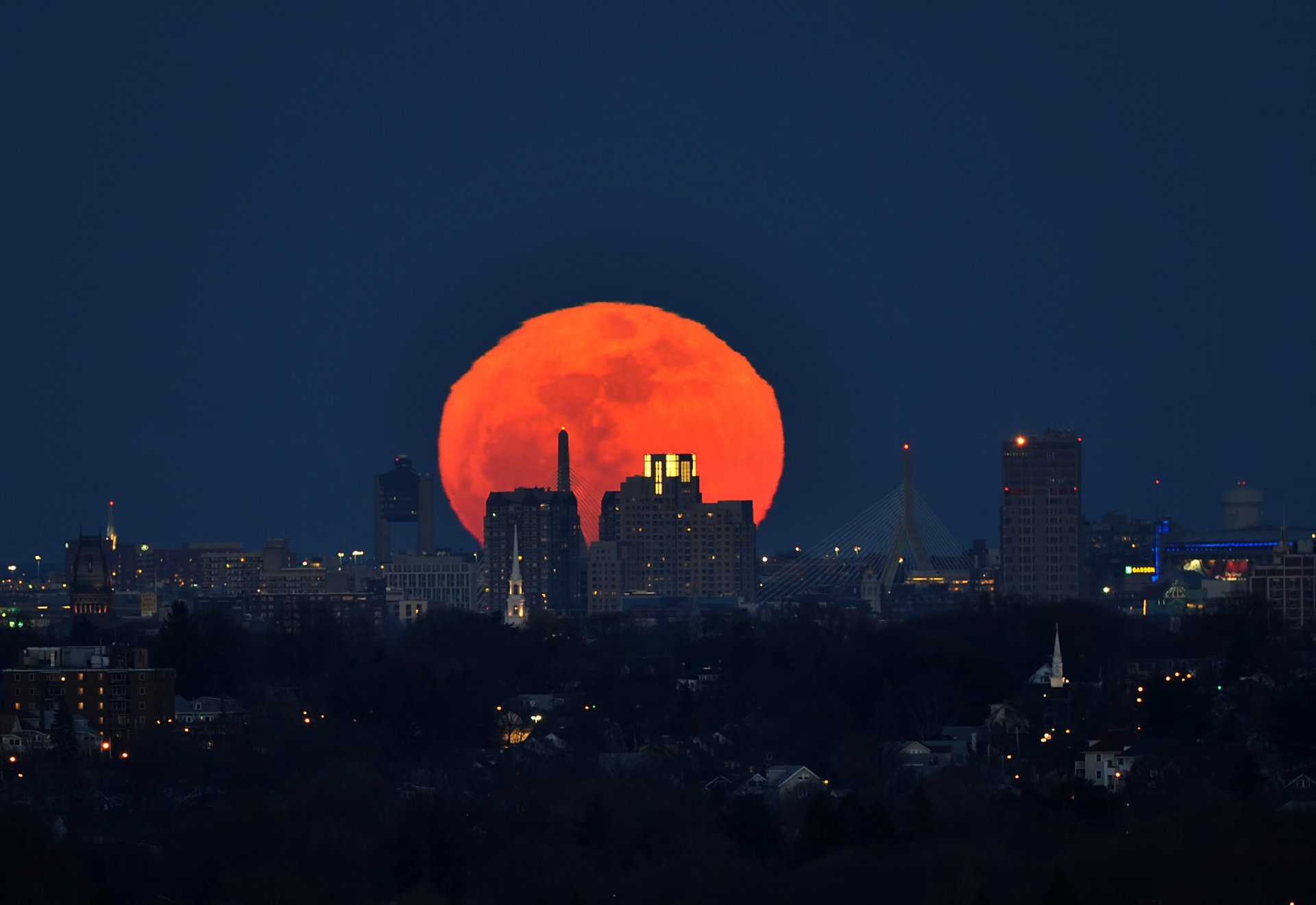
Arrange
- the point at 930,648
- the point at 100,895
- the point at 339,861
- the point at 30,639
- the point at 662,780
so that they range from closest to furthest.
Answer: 1. the point at 100,895
2. the point at 339,861
3. the point at 662,780
4. the point at 930,648
5. the point at 30,639

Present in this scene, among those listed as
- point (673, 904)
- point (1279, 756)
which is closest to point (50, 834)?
point (673, 904)

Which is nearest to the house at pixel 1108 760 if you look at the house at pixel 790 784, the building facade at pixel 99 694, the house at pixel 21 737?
the house at pixel 790 784

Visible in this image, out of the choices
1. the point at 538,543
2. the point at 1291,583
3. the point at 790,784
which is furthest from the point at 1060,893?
the point at 538,543

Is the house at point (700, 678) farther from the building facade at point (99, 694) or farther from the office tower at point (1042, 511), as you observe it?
the office tower at point (1042, 511)

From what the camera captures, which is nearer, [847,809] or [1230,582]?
[847,809]

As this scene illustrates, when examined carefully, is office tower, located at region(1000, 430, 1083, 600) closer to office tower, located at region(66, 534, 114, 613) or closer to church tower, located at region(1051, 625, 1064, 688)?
office tower, located at region(66, 534, 114, 613)

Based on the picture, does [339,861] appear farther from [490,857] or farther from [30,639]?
[30,639]

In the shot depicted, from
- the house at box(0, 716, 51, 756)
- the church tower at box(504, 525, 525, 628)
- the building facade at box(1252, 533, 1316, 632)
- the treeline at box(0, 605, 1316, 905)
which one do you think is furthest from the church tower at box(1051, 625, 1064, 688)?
the church tower at box(504, 525, 525, 628)
